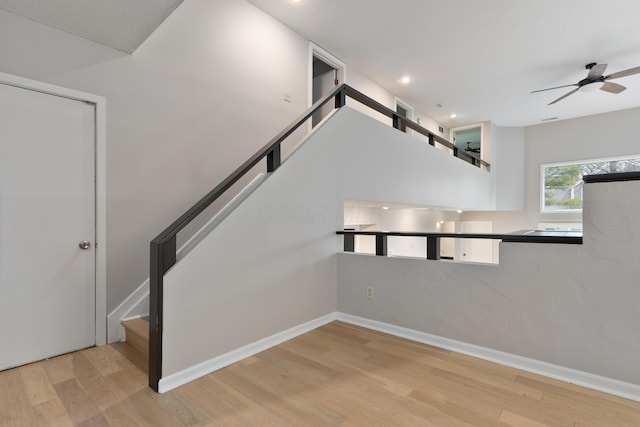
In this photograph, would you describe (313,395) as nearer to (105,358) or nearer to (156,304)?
(156,304)

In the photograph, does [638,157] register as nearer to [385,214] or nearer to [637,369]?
[385,214]

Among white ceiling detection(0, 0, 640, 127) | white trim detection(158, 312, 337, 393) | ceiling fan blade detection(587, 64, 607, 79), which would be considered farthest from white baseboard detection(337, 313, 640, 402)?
ceiling fan blade detection(587, 64, 607, 79)

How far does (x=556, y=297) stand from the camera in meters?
2.17

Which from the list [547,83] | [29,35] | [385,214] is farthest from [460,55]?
[29,35]

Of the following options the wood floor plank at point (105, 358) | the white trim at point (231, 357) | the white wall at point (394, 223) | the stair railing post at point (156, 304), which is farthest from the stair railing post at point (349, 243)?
the wood floor plank at point (105, 358)

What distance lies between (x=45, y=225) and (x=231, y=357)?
180 cm

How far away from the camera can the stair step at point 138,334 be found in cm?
242

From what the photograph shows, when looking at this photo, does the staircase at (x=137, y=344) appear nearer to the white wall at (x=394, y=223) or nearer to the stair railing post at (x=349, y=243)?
the stair railing post at (x=349, y=243)

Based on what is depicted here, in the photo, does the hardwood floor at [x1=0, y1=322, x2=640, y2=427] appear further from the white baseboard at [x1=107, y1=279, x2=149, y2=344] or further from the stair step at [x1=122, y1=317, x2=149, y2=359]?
the white baseboard at [x1=107, y1=279, x2=149, y2=344]

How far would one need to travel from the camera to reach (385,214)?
19.8 ft

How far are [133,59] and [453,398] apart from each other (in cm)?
377

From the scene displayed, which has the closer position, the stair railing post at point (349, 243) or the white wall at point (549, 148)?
the stair railing post at point (349, 243)

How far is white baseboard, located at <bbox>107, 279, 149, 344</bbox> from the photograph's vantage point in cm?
273

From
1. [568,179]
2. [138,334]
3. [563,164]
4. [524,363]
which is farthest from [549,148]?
[138,334]
